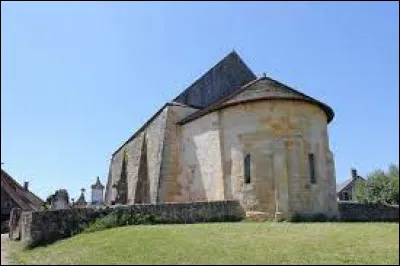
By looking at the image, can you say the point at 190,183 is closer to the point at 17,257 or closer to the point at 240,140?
the point at 240,140

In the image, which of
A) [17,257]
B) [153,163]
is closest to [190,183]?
[153,163]

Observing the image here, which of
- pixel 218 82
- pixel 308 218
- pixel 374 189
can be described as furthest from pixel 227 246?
pixel 374 189

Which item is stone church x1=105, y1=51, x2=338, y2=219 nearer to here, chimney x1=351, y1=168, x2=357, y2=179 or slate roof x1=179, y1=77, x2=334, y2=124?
slate roof x1=179, y1=77, x2=334, y2=124

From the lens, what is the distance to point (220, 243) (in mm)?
13648

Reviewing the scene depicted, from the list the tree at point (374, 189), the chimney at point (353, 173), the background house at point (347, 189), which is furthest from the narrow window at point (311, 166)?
the chimney at point (353, 173)

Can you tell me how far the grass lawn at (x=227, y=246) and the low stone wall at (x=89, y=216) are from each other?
1.14m

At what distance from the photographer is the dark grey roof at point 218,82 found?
97.1ft

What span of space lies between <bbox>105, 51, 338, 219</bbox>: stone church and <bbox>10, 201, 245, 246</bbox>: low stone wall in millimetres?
1396

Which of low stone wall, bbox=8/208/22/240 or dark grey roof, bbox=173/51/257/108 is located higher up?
dark grey roof, bbox=173/51/257/108

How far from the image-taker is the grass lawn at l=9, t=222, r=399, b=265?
11.4 meters

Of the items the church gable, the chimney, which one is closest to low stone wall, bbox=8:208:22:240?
the church gable

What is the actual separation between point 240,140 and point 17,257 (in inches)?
458

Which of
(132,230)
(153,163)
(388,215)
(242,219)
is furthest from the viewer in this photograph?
(153,163)

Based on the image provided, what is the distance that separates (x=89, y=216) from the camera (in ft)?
64.6
